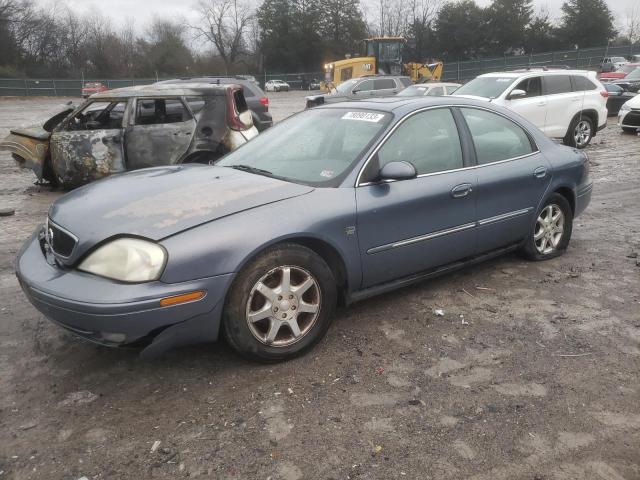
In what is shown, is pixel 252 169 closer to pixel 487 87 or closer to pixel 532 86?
pixel 487 87

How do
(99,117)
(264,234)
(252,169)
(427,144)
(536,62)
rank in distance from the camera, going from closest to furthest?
(264,234) < (252,169) < (427,144) < (99,117) < (536,62)

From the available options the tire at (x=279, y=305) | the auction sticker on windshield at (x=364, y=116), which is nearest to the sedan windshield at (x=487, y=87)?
the auction sticker on windshield at (x=364, y=116)

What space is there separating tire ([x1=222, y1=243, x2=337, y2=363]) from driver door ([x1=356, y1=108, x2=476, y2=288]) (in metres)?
0.40

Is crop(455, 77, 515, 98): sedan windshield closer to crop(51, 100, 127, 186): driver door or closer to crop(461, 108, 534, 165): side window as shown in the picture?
crop(461, 108, 534, 165): side window

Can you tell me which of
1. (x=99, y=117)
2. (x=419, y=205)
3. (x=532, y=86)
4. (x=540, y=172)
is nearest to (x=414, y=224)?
(x=419, y=205)

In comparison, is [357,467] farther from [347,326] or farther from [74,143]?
[74,143]

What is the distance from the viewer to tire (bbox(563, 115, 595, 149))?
39.4 ft

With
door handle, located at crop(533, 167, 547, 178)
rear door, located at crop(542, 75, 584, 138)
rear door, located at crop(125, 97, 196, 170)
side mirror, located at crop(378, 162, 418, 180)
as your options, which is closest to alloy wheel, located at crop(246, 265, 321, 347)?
side mirror, located at crop(378, 162, 418, 180)

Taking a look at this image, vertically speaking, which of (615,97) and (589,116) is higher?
(615,97)

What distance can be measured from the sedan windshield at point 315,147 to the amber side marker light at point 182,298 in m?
1.06

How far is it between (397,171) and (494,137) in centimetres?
135

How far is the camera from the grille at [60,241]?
2936 millimetres

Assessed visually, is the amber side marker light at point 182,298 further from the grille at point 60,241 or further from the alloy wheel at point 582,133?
the alloy wheel at point 582,133

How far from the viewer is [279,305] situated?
308 cm
